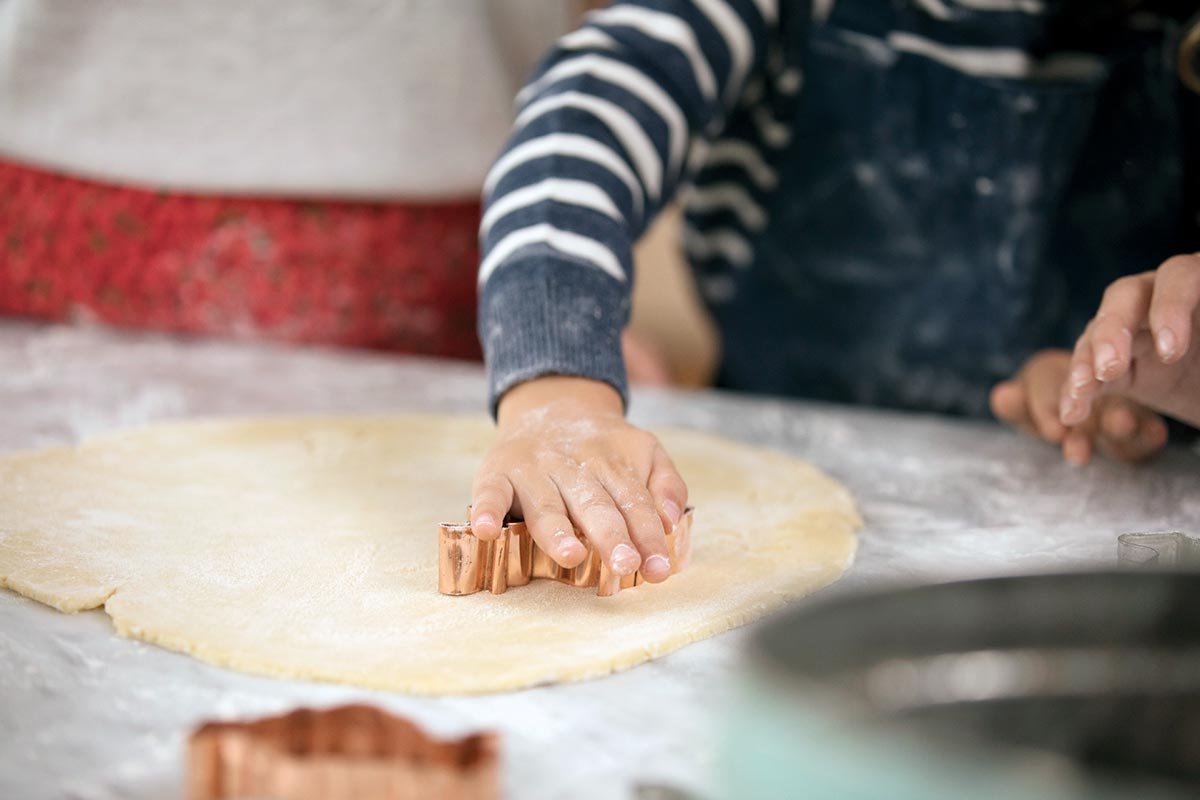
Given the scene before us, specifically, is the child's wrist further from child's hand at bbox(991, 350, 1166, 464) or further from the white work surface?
child's hand at bbox(991, 350, 1166, 464)

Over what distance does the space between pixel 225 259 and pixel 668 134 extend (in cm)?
57

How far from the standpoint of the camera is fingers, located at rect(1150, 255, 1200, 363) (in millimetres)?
653

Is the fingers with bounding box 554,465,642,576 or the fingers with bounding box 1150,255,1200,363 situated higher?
the fingers with bounding box 1150,255,1200,363

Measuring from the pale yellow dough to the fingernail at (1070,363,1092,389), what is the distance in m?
0.17

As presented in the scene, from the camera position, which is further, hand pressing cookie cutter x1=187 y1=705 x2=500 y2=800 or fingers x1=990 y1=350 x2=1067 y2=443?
fingers x1=990 y1=350 x2=1067 y2=443

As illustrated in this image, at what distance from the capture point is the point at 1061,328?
1.10m

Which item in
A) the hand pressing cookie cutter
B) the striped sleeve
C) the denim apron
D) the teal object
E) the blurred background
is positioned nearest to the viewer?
the teal object

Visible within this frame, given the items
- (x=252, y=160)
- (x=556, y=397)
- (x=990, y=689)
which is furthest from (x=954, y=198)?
(x=990, y=689)

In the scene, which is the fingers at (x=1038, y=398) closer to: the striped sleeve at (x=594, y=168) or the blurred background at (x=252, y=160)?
the striped sleeve at (x=594, y=168)

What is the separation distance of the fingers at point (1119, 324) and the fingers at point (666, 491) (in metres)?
0.28

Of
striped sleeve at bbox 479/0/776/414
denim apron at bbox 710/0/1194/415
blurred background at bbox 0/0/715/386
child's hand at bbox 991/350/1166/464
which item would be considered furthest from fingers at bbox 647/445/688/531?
blurred background at bbox 0/0/715/386

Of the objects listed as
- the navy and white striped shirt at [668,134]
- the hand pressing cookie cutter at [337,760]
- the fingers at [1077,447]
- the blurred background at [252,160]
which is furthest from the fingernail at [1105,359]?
the blurred background at [252,160]

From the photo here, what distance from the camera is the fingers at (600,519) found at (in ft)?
1.86

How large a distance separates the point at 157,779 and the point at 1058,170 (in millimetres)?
923
